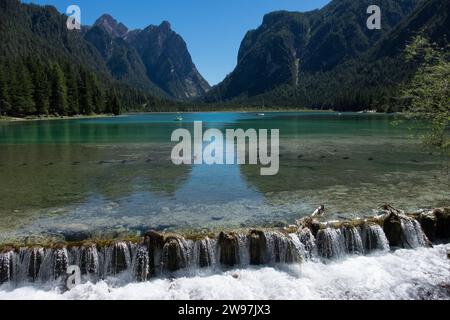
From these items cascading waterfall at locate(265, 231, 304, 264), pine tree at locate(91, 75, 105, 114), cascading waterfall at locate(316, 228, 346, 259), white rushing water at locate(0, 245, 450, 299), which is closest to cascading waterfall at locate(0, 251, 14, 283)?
white rushing water at locate(0, 245, 450, 299)

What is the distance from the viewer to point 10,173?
1416 inches

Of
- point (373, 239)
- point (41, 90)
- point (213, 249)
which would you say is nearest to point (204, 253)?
point (213, 249)

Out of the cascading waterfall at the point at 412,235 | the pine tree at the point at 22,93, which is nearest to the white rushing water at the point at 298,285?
the cascading waterfall at the point at 412,235

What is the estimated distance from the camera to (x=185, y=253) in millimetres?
17578

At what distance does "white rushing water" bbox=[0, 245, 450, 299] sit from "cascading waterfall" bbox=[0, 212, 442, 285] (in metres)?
0.57

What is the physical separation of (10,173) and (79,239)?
21.3m

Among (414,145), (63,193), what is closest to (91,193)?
(63,193)

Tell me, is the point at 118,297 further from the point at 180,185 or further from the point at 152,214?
the point at 180,185

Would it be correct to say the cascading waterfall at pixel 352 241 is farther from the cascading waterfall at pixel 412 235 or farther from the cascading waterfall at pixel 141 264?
the cascading waterfall at pixel 141 264

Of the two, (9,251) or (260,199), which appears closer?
(9,251)

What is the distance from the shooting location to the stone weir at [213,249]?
54.6 feet

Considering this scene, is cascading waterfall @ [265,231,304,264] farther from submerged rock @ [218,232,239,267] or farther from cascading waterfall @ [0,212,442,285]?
submerged rock @ [218,232,239,267]

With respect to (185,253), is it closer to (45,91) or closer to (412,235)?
(412,235)
